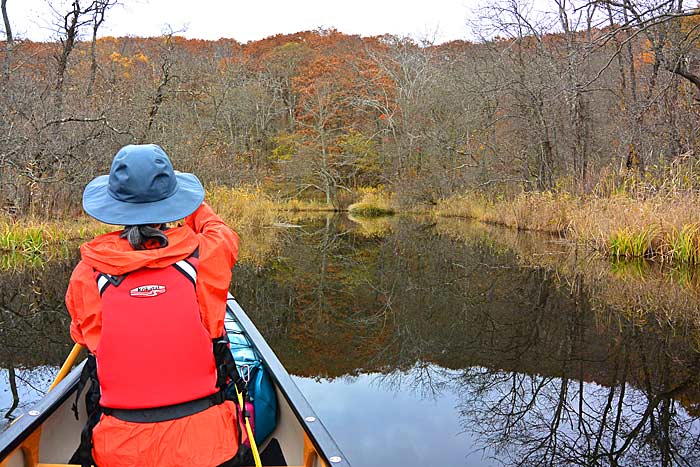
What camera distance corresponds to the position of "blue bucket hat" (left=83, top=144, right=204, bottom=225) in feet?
5.98

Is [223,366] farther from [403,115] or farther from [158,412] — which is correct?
[403,115]

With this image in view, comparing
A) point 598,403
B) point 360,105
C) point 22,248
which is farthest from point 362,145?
point 598,403

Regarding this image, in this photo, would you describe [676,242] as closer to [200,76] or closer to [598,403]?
[598,403]

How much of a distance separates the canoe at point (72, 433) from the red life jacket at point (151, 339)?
438mm

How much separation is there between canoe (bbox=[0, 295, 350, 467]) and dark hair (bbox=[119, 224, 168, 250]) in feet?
2.58

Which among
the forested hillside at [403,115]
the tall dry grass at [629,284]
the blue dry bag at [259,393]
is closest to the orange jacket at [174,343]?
the blue dry bag at [259,393]

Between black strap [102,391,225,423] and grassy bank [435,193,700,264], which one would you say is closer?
black strap [102,391,225,423]

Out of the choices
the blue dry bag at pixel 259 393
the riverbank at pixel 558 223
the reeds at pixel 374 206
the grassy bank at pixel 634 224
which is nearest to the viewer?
the blue dry bag at pixel 259 393

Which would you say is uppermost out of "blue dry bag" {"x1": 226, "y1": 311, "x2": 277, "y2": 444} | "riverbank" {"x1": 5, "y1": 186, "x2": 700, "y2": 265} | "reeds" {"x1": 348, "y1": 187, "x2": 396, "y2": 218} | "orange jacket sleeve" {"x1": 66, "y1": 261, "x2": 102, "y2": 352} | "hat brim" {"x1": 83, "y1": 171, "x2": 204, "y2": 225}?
"hat brim" {"x1": 83, "y1": 171, "x2": 204, "y2": 225}

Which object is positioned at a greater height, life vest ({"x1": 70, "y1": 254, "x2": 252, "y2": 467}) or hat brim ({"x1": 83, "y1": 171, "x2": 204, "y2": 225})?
hat brim ({"x1": 83, "y1": 171, "x2": 204, "y2": 225})

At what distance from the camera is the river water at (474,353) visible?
Result: 3283mm

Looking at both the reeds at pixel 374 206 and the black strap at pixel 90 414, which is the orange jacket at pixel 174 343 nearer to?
the black strap at pixel 90 414

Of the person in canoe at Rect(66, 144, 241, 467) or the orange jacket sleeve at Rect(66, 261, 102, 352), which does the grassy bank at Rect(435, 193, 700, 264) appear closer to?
the person in canoe at Rect(66, 144, 241, 467)

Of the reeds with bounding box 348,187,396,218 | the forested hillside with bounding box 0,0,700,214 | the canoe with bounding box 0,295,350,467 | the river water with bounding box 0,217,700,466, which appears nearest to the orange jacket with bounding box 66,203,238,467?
the canoe with bounding box 0,295,350,467
